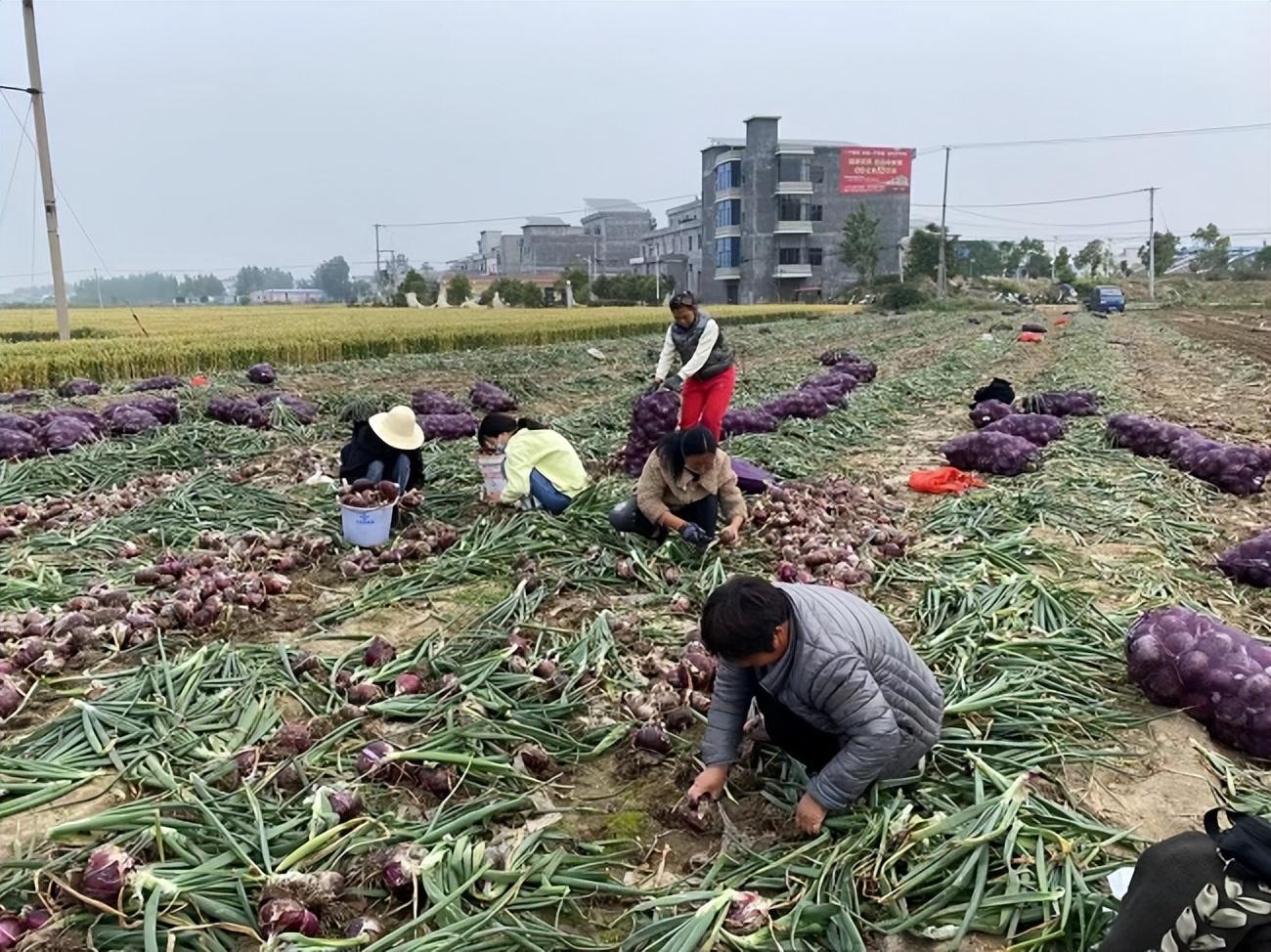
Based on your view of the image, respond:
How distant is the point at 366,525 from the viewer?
5188 mm

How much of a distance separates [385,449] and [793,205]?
6304 cm

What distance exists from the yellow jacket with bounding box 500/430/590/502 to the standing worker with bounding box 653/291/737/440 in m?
1.27

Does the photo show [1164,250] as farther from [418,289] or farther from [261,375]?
[261,375]

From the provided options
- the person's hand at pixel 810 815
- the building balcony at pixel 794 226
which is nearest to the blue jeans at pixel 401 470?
the person's hand at pixel 810 815

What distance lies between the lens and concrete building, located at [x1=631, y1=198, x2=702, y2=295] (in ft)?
241

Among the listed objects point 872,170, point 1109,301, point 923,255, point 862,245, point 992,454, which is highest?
point 872,170

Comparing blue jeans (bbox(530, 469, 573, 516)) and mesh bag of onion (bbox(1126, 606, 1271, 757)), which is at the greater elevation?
blue jeans (bbox(530, 469, 573, 516))

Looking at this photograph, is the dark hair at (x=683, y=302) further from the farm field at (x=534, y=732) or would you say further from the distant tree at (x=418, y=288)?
the distant tree at (x=418, y=288)

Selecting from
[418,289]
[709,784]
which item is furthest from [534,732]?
[418,289]

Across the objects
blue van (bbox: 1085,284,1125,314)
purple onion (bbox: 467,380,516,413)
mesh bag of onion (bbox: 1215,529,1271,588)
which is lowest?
mesh bag of onion (bbox: 1215,529,1271,588)

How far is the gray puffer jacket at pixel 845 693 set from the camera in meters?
2.48

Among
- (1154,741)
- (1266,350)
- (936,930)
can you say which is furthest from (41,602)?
(1266,350)

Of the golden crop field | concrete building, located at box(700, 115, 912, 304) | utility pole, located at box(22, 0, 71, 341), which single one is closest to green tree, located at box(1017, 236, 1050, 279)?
concrete building, located at box(700, 115, 912, 304)

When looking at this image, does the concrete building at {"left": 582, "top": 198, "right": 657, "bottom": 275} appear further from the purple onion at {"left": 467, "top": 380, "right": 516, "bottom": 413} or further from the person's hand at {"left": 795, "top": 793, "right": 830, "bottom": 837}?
the person's hand at {"left": 795, "top": 793, "right": 830, "bottom": 837}
